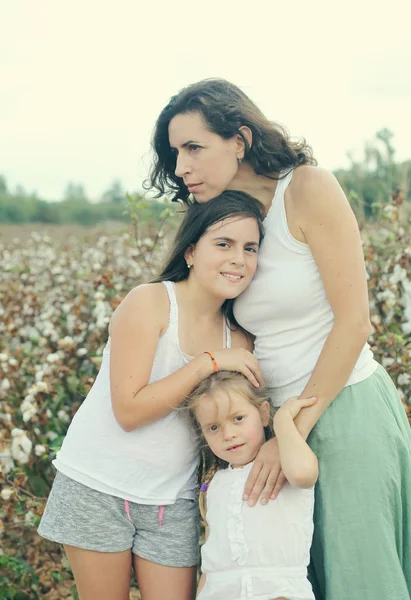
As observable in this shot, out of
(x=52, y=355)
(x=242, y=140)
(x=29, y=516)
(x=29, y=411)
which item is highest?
(x=242, y=140)

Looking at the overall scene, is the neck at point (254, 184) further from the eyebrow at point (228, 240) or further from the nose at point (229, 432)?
the nose at point (229, 432)

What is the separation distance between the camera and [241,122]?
2.40 meters

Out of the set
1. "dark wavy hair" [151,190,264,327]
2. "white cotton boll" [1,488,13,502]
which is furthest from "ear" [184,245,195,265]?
"white cotton boll" [1,488,13,502]

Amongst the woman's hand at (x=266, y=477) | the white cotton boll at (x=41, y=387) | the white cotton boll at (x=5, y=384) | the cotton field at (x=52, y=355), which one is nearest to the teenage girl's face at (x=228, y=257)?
the woman's hand at (x=266, y=477)

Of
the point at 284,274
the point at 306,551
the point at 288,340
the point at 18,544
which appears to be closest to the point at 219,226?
the point at 284,274

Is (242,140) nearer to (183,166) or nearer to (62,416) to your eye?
(183,166)

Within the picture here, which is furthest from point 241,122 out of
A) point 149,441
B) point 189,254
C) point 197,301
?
point 149,441

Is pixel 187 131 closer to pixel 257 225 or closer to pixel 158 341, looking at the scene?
pixel 257 225

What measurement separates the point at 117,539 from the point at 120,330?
2.05ft

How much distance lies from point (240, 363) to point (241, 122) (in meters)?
0.76

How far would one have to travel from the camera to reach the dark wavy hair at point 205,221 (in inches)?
91.9

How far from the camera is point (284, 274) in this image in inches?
88.1

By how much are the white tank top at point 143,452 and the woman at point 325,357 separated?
25 cm

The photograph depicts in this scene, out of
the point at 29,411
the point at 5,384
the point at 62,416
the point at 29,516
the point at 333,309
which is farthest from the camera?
the point at 5,384
